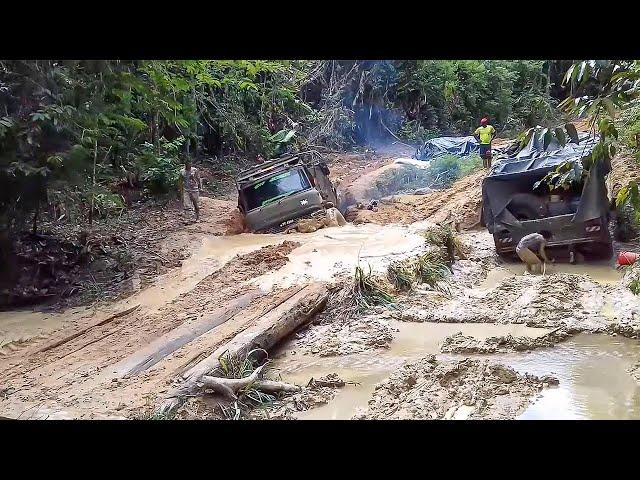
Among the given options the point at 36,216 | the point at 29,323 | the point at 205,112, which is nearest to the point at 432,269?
the point at 29,323

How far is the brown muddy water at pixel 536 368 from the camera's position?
12.4ft

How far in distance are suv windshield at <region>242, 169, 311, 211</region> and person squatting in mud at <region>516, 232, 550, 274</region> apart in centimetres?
330

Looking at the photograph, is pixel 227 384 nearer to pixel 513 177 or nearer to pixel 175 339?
pixel 175 339

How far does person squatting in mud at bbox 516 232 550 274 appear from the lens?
680cm

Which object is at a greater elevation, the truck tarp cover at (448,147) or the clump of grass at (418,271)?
the truck tarp cover at (448,147)

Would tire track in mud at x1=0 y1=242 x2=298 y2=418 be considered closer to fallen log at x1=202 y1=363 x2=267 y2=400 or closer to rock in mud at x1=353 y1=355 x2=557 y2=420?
fallen log at x1=202 y1=363 x2=267 y2=400

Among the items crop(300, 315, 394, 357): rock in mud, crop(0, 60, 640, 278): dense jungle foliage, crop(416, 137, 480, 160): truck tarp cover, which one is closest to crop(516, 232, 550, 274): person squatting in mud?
crop(0, 60, 640, 278): dense jungle foliage

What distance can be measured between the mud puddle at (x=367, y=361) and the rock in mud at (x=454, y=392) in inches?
5.6

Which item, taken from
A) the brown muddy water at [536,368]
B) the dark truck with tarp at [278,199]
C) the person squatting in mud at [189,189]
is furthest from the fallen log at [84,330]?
the person squatting in mud at [189,189]

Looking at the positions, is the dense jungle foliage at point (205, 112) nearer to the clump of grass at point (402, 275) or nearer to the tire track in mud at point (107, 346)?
the tire track in mud at point (107, 346)
